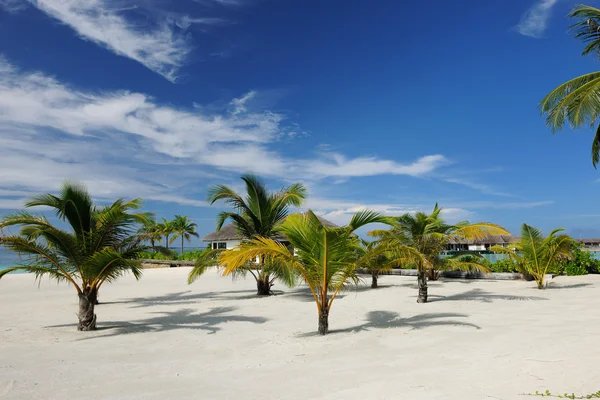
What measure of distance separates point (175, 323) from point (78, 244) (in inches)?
121

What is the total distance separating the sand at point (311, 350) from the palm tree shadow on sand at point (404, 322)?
5 cm

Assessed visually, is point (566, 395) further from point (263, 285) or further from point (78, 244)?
point (263, 285)

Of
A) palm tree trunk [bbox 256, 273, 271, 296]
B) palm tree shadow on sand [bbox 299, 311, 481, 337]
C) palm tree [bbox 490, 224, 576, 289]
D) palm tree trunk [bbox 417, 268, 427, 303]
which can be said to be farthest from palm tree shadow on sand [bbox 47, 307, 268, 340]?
palm tree [bbox 490, 224, 576, 289]

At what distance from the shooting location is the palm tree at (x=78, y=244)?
929cm

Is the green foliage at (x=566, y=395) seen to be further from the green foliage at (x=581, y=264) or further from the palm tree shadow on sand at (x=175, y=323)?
the green foliage at (x=581, y=264)

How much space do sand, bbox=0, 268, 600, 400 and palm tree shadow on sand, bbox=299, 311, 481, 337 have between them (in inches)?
1.9

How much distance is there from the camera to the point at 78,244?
9.95 m

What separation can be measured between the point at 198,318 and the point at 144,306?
12.8 ft

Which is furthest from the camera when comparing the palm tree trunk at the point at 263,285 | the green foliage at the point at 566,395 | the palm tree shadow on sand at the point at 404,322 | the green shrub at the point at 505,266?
the green shrub at the point at 505,266

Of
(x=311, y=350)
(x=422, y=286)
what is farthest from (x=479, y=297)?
(x=311, y=350)

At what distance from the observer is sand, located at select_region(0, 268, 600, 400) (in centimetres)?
520

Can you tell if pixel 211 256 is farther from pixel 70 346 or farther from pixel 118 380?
pixel 118 380

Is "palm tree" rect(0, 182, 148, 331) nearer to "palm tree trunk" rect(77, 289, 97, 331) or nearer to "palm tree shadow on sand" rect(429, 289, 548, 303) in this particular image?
"palm tree trunk" rect(77, 289, 97, 331)

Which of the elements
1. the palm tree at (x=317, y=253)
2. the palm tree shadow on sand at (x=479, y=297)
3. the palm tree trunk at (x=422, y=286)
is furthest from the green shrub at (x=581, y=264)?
the palm tree at (x=317, y=253)
